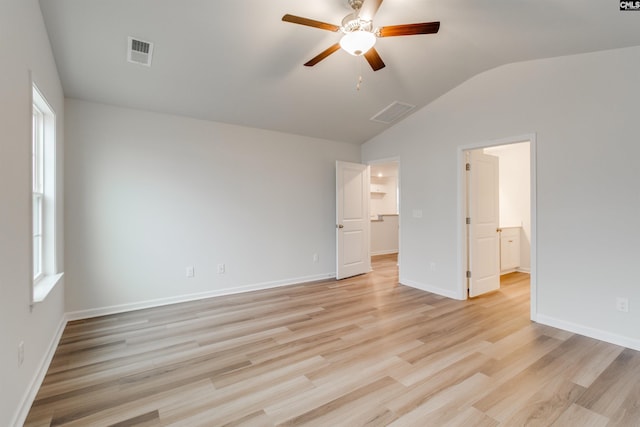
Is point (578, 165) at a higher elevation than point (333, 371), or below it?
higher

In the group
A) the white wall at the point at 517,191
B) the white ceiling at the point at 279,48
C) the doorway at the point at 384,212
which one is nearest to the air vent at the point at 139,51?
the white ceiling at the point at 279,48

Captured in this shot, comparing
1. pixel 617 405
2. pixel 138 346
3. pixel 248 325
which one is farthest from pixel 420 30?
pixel 138 346

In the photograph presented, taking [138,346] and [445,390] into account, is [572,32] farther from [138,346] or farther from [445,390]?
[138,346]

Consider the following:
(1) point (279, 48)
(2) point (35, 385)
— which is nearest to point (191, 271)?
(2) point (35, 385)

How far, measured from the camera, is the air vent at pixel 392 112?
440 centimetres

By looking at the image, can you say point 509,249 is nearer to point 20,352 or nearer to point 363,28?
point 363,28

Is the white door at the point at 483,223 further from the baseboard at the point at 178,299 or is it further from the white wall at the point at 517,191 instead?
the baseboard at the point at 178,299

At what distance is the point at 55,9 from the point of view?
230 cm

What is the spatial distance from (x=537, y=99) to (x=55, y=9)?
179 inches

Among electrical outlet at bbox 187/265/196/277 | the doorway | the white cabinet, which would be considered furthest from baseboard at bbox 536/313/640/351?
electrical outlet at bbox 187/265/196/277

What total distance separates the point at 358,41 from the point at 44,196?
10.2 feet

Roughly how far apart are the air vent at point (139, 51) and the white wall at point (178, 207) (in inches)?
39.6

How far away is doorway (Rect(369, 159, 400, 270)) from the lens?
7934 millimetres

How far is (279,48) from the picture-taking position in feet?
9.70
